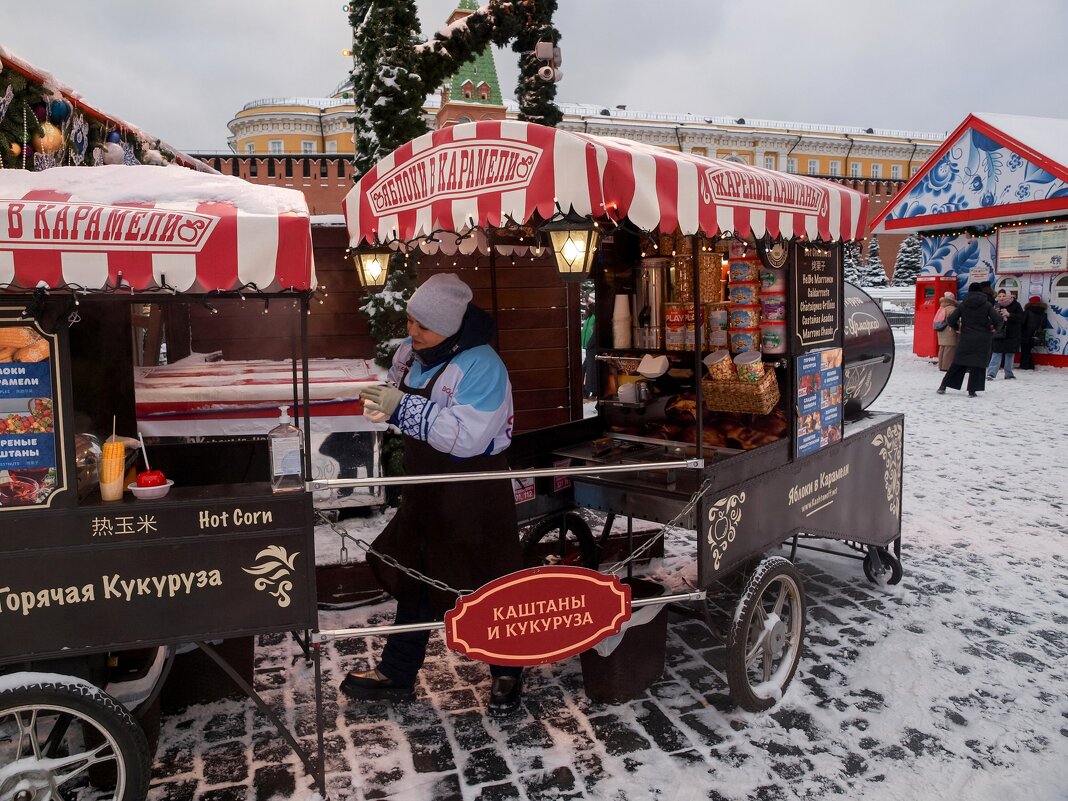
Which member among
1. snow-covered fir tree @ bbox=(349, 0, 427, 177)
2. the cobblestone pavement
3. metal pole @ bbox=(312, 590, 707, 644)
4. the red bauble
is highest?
snow-covered fir tree @ bbox=(349, 0, 427, 177)

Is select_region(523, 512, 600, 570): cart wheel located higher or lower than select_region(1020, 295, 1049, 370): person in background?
lower

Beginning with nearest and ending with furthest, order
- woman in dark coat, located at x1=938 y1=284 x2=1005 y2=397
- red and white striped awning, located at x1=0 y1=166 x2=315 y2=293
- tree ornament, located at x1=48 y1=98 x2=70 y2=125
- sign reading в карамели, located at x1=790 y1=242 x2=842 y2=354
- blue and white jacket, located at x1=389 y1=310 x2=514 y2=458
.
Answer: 1. red and white striped awning, located at x1=0 y1=166 x2=315 y2=293
2. blue and white jacket, located at x1=389 y1=310 x2=514 y2=458
3. sign reading в карамели, located at x1=790 y1=242 x2=842 y2=354
4. tree ornament, located at x1=48 y1=98 x2=70 y2=125
5. woman in dark coat, located at x1=938 y1=284 x2=1005 y2=397

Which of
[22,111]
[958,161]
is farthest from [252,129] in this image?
[22,111]

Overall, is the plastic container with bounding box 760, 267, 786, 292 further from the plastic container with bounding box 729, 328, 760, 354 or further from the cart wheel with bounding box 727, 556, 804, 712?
the cart wheel with bounding box 727, 556, 804, 712

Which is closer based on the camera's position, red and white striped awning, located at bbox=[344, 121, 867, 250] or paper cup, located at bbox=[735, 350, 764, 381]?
red and white striped awning, located at bbox=[344, 121, 867, 250]

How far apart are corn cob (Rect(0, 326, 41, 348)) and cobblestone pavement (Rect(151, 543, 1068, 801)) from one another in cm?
208

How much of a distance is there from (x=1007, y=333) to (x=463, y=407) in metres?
18.0

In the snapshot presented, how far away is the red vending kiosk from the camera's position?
68.4 feet

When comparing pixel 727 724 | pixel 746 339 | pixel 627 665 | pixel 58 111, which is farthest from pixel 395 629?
pixel 58 111

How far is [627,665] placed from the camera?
4203 millimetres

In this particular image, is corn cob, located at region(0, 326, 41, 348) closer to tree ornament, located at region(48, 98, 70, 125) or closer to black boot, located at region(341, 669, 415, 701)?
black boot, located at region(341, 669, 415, 701)

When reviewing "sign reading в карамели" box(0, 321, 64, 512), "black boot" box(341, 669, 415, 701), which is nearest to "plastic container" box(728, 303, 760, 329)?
"black boot" box(341, 669, 415, 701)

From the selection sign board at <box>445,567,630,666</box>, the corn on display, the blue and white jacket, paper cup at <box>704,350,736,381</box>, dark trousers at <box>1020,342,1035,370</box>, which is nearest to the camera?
the corn on display

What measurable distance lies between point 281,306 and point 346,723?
20.4 ft
